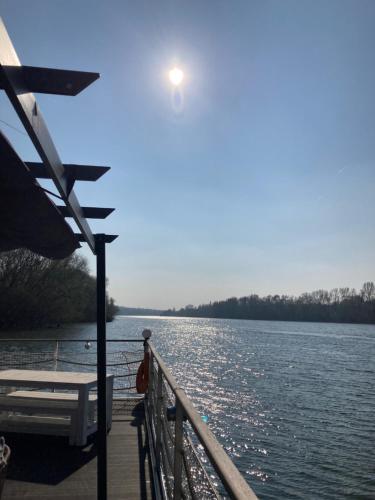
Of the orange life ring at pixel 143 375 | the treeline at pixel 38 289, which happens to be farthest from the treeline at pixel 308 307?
the orange life ring at pixel 143 375

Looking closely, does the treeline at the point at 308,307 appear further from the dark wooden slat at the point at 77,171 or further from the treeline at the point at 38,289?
the dark wooden slat at the point at 77,171

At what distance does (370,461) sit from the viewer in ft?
33.6

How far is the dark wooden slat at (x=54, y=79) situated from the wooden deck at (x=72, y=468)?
321 centimetres

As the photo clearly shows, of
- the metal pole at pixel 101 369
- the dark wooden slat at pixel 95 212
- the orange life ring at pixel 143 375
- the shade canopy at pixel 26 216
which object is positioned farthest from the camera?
the orange life ring at pixel 143 375

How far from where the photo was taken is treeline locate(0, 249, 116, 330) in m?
44.3

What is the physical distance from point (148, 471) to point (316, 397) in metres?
14.9

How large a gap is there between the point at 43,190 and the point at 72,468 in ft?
9.66

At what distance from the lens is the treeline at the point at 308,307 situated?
117 meters

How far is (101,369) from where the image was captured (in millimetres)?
2967

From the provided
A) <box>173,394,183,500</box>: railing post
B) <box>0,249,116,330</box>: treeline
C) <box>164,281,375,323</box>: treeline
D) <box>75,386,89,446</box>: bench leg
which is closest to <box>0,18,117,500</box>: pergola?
<box>173,394,183,500</box>: railing post

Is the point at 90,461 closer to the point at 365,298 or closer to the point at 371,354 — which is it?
the point at 371,354

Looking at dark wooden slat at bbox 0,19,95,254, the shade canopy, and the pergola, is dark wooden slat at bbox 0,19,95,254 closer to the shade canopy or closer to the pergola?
the pergola

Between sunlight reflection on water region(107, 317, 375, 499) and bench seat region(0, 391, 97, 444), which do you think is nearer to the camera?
bench seat region(0, 391, 97, 444)

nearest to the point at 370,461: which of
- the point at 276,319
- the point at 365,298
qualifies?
the point at 365,298
